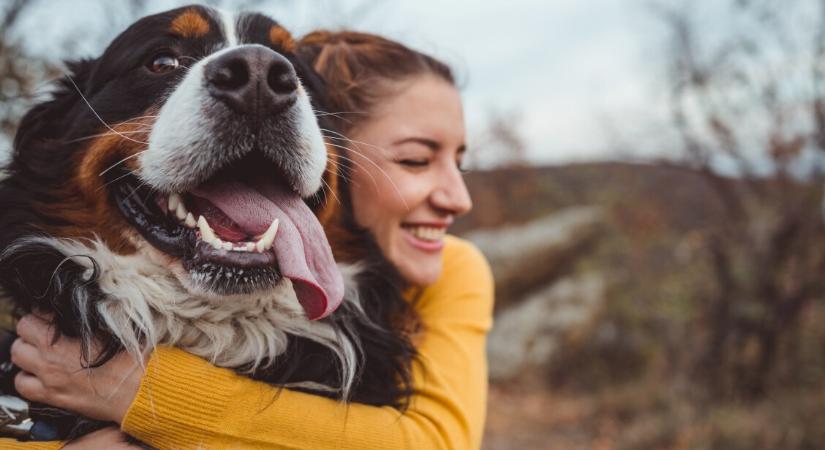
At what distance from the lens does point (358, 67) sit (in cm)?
267

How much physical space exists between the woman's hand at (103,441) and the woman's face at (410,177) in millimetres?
1066

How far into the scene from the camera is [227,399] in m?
1.78

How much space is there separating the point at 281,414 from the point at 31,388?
2.22 ft

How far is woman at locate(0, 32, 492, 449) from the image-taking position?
1760 mm

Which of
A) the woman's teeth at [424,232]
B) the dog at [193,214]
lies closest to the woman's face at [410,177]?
the woman's teeth at [424,232]

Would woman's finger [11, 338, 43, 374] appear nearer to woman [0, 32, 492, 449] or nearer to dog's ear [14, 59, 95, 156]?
woman [0, 32, 492, 449]

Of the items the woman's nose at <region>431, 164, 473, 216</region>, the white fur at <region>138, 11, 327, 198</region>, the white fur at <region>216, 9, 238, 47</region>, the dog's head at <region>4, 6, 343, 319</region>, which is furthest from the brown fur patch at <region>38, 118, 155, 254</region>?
the woman's nose at <region>431, 164, 473, 216</region>

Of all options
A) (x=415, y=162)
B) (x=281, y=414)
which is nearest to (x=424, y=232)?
(x=415, y=162)

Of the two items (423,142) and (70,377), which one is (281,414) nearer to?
(70,377)

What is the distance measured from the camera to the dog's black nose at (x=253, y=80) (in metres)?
1.63

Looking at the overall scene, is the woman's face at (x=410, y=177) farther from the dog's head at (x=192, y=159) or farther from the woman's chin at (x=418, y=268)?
the dog's head at (x=192, y=159)

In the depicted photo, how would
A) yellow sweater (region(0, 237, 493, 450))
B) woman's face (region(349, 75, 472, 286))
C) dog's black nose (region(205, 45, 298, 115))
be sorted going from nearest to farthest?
dog's black nose (region(205, 45, 298, 115)), yellow sweater (region(0, 237, 493, 450)), woman's face (region(349, 75, 472, 286))

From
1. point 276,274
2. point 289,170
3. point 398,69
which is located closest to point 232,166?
point 289,170

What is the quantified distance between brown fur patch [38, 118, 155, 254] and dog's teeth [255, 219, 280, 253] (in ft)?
1.48
